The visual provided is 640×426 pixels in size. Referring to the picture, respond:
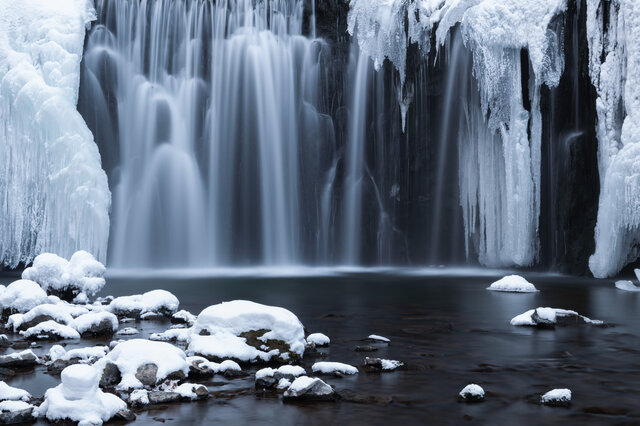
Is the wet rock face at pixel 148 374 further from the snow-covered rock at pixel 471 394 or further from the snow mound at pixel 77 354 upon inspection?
the snow-covered rock at pixel 471 394

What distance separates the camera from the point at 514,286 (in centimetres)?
1388

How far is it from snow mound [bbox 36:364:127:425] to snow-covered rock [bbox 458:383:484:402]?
256 cm

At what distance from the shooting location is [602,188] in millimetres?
15062

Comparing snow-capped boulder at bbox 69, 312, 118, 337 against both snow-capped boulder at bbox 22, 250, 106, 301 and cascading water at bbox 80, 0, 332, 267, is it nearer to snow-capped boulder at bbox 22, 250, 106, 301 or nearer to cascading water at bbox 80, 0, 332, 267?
snow-capped boulder at bbox 22, 250, 106, 301

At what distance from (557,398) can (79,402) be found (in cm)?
348

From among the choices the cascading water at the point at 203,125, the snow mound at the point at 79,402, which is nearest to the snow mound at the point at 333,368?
the snow mound at the point at 79,402

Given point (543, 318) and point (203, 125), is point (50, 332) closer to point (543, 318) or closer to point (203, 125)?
point (543, 318)

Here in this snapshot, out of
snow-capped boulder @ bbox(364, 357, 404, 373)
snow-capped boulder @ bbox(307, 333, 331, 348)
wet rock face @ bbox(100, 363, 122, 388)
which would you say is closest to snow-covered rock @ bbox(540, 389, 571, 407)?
snow-capped boulder @ bbox(364, 357, 404, 373)

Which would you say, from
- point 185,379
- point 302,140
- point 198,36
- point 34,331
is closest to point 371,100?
point 302,140

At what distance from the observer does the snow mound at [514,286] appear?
13641 mm

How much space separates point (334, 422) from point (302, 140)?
18.7 meters

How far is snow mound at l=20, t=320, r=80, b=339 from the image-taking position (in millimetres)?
7809

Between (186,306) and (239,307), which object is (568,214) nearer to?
(186,306)

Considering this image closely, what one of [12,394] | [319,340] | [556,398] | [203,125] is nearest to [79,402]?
[12,394]
